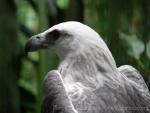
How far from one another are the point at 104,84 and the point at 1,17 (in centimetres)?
307

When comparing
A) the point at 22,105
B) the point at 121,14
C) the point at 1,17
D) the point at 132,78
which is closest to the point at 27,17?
the point at 22,105

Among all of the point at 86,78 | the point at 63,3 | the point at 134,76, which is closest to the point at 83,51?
the point at 86,78

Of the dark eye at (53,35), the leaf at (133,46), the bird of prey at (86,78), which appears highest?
the dark eye at (53,35)

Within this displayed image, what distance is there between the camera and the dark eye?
3580 mm

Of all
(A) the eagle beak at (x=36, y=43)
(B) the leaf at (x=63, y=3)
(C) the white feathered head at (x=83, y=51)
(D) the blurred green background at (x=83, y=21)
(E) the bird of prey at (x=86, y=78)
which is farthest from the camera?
(B) the leaf at (x=63, y=3)

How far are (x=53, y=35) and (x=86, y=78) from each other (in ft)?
0.94

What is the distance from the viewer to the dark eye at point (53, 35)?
11.7 ft

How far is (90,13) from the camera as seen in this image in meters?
5.94

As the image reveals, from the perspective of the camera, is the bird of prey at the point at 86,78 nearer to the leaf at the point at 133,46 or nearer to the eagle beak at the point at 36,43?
the eagle beak at the point at 36,43

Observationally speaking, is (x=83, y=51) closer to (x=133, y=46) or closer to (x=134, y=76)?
(x=134, y=76)

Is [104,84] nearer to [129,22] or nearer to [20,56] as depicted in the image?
[129,22]

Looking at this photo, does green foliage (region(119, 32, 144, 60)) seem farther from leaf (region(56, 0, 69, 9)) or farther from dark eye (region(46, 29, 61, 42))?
leaf (region(56, 0, 69, 9))

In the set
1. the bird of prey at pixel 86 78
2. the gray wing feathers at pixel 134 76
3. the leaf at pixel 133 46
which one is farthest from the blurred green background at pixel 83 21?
the bird of prey at pixel 86 78

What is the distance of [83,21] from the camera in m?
6.48
